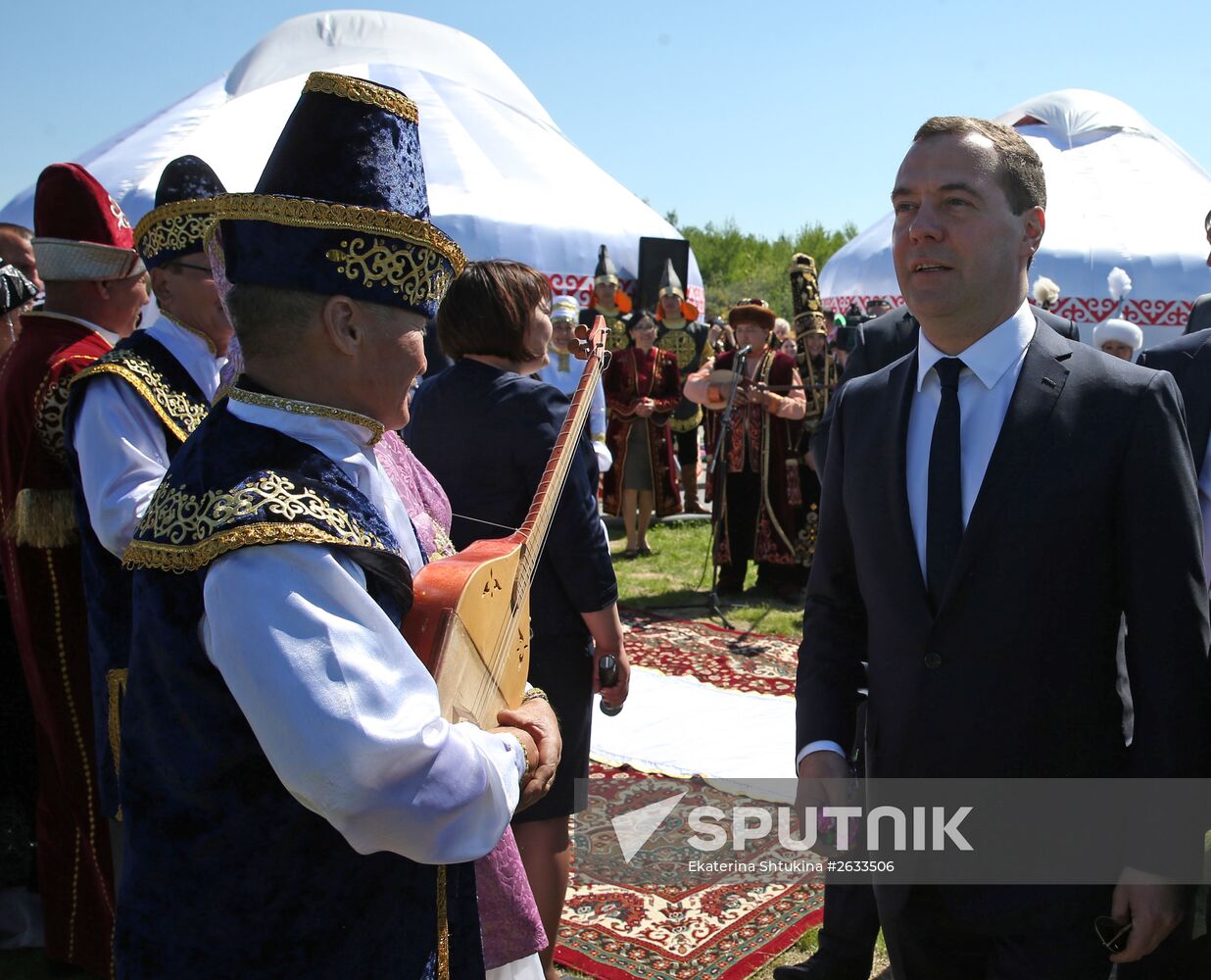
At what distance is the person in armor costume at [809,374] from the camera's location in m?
8.16

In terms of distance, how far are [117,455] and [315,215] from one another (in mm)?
1458

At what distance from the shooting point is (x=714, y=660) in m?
6.46

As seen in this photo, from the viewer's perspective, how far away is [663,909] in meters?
3.57

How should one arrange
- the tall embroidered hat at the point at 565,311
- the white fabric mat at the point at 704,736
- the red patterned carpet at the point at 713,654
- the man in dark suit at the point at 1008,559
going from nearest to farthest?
the man in dark suit at the point at 1008,559, the white fabric mat at the point at 704,736, the red patterned carpet at the point at 713,654, the tall embroidered hat at the point at 565,311

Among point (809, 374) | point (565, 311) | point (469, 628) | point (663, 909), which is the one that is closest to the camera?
point (469, 628)

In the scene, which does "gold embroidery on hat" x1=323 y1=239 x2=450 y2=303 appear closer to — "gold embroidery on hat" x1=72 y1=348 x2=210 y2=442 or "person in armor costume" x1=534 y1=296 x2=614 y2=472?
"gold embroidery on hat" x1=72 y1=348 x2=210 y2=442

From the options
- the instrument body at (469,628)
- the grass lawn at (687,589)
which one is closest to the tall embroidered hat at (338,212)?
the instrument body at (469,628)

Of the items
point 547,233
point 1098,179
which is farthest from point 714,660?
point 1098,179

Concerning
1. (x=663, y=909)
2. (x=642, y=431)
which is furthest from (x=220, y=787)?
(x=642, y=431)

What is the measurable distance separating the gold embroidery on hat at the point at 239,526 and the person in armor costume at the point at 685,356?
413 inches

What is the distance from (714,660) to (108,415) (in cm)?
445

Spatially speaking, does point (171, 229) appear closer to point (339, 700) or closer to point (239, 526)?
point (239, 526)

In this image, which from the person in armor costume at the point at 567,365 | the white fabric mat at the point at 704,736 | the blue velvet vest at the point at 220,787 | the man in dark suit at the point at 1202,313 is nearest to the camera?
the blue velvet vest at the point at 220,787

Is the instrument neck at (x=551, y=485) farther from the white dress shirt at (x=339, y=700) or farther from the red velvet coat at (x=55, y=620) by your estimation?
the red velvet coat at (x=55, y=620)
